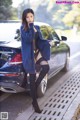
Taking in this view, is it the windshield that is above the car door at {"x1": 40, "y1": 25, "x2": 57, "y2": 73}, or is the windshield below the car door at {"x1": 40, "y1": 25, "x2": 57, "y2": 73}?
above

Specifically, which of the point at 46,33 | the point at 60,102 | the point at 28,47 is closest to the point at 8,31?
the point at 46,33

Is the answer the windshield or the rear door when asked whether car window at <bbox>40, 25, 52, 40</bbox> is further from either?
the windshield

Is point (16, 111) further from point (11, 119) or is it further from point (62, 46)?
point (62, 46)

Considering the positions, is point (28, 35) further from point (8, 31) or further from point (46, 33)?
point (46, 33)

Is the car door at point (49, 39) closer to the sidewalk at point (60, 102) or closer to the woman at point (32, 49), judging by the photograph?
the sidewalk at point (60, 102)

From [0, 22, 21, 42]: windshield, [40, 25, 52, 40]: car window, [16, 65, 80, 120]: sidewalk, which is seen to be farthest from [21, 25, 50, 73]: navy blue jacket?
[40, 25, 52, 40]: car window

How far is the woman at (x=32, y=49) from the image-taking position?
503 cm

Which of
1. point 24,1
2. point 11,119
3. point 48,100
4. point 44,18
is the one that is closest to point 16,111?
point 11,119

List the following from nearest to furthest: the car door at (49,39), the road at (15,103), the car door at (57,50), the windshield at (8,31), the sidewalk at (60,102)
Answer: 1. the sidewalk at (60,102)
2. the road at (15,103)
3. the windshield at (8,31)
4. the car door at (49,39)
5. the car door at (57,50)

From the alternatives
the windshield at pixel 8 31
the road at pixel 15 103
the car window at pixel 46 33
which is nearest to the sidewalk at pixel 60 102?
the road at pixel 15 103

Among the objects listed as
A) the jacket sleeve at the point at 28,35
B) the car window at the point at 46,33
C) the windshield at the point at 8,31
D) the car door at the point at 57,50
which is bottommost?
the car door at the point at 57,50

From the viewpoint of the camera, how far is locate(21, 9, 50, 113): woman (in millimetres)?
5030

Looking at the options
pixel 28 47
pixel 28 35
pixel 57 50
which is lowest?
pixel 57 50

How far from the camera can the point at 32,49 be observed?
200 inches
